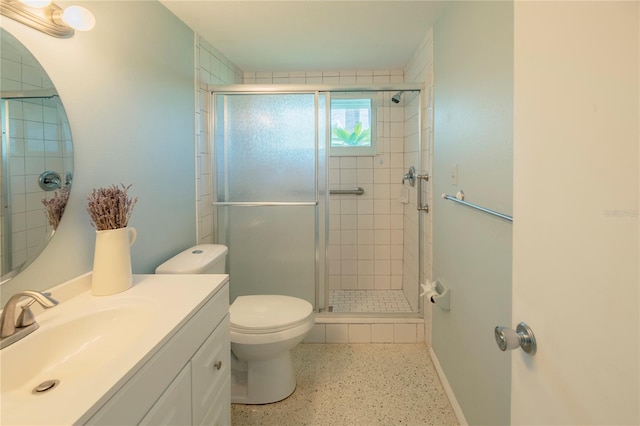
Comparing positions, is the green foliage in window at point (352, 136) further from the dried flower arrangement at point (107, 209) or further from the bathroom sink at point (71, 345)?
the bathroom sink at point (71, 345)

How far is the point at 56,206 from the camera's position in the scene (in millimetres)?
1167

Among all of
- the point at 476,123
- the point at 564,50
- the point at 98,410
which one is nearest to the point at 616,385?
the point at 564,50

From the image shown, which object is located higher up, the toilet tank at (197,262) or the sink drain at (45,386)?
the toilet tank at (197,262)

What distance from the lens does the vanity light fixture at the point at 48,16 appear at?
102 cm

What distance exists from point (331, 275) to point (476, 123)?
7.36ft

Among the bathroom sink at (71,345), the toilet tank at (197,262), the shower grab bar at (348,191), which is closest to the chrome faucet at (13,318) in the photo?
the bathroom sink at (71,345)

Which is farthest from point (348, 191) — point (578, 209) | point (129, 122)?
point (578, 209)

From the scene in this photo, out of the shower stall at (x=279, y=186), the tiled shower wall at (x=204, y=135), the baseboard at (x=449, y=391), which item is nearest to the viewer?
the baseboard at (x=449, y=391)

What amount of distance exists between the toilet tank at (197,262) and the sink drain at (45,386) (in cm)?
81

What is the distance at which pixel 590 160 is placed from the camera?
1.61ft

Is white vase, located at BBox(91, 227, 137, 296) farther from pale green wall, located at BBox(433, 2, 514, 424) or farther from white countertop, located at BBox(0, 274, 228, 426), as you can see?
pale green wall, located at BBox(433, 2, 514, 424)

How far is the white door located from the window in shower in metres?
2.57

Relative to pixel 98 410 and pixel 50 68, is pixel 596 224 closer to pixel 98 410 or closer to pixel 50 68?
pixel 98 410

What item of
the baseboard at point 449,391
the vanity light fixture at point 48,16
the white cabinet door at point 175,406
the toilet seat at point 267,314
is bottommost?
the baseboard at point 449,391
